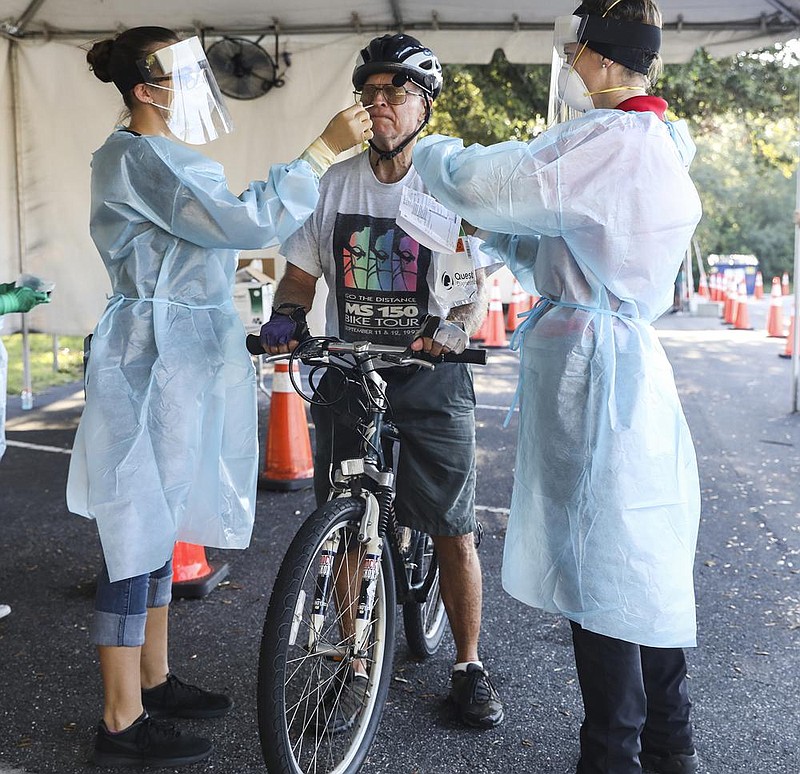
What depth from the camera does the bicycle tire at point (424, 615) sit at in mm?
3398

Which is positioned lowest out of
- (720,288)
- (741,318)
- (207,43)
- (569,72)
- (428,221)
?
(741,318)

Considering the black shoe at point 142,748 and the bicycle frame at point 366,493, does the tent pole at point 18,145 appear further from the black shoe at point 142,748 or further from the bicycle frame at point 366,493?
the bicycle frame at point 366,493

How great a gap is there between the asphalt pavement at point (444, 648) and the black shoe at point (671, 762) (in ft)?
0.35

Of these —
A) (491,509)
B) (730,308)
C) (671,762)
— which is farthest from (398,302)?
(730,308)

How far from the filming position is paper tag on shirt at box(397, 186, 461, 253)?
273 centimetres

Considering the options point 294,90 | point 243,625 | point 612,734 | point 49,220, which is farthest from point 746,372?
point 612,734

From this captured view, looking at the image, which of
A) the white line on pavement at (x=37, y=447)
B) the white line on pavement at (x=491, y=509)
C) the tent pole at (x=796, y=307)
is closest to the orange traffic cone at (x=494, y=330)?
the tent pole at (x=796, y=307)

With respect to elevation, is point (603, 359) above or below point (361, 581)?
above

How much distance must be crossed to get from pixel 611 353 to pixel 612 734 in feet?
3.28

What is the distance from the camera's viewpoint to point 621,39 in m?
2.40

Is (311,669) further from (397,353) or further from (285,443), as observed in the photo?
(285,443)

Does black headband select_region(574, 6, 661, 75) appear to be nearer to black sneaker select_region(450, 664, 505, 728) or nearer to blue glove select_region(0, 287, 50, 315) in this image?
black sneaker select_region(450, 664, 505, 728)

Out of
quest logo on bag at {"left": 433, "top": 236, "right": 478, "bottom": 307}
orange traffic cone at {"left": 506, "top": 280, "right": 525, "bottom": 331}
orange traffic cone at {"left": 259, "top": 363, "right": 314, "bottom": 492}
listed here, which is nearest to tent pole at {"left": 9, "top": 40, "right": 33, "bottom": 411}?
orange traffic cone at {"left": 259, "top": 363, "right": 314, "bottom": 492}

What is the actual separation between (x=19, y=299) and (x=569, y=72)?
7.79 ft
